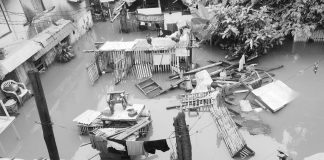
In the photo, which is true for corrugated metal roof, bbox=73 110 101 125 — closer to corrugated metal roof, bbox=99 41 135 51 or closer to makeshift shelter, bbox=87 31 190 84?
makeshift shelter, bbox=87 31 190 84

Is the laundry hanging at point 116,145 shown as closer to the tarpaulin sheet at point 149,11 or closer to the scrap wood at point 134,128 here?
the scrap wood at point 134,128

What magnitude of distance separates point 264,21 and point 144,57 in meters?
8.32

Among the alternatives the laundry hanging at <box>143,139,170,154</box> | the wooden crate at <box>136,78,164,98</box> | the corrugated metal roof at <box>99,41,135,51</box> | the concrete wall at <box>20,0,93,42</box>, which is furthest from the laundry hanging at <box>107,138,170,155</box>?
the concrete wall at <box>20,0,93,42</box>

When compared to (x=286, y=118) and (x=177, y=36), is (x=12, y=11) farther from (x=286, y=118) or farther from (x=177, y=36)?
(x=286, y=118)

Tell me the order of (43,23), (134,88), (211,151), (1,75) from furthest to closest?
1. (43,23)
2. (134,88)
3. (1,75)
4. (211,151)

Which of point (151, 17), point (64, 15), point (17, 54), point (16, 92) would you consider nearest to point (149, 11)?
point (151, 17)

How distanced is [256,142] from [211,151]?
2.14 meters

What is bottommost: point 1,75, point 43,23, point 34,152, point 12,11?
point 34,152

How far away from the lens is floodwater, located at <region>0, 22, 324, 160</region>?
13.0m

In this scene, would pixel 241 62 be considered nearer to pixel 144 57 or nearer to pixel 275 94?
Result: pixel 275 94

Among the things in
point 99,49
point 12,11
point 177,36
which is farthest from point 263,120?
point 12,11

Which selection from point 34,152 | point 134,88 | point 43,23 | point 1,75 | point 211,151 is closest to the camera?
point 211,151

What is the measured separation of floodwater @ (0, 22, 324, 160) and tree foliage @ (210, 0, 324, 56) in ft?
5.14

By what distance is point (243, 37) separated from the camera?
62.4ft
